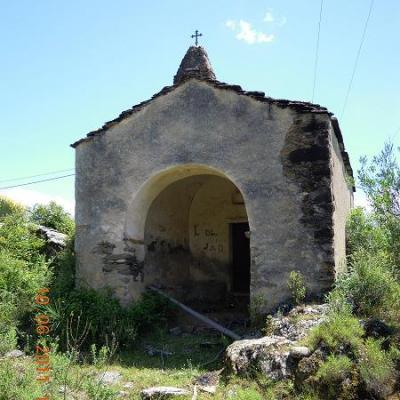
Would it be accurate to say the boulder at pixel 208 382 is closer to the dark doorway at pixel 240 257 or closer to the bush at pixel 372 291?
the bush at pixel 372 291

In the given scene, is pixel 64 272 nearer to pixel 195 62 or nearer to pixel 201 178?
pixel 201 178

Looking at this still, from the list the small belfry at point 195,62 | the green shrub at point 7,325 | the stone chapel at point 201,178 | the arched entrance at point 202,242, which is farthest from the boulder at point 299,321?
the small belfry at point 195,62

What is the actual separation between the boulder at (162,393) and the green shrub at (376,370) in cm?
204

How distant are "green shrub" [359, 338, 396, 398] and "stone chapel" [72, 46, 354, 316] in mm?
1939

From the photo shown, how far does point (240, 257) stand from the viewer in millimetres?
11875

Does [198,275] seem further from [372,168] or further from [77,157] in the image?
[372,168]

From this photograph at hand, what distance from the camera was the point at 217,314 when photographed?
9945 millimetres

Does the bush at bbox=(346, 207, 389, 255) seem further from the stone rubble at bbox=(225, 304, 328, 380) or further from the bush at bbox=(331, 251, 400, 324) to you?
the stone rubble at bbox=(225, 304, 328, 380)

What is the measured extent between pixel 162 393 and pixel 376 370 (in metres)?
2.43

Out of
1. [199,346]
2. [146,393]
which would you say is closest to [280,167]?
[199,346]

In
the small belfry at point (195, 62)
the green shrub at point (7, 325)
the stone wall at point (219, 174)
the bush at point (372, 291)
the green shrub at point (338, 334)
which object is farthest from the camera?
the small belfry at point (195, 62)

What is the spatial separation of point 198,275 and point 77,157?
415cm

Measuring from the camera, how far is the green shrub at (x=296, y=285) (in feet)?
24.0
